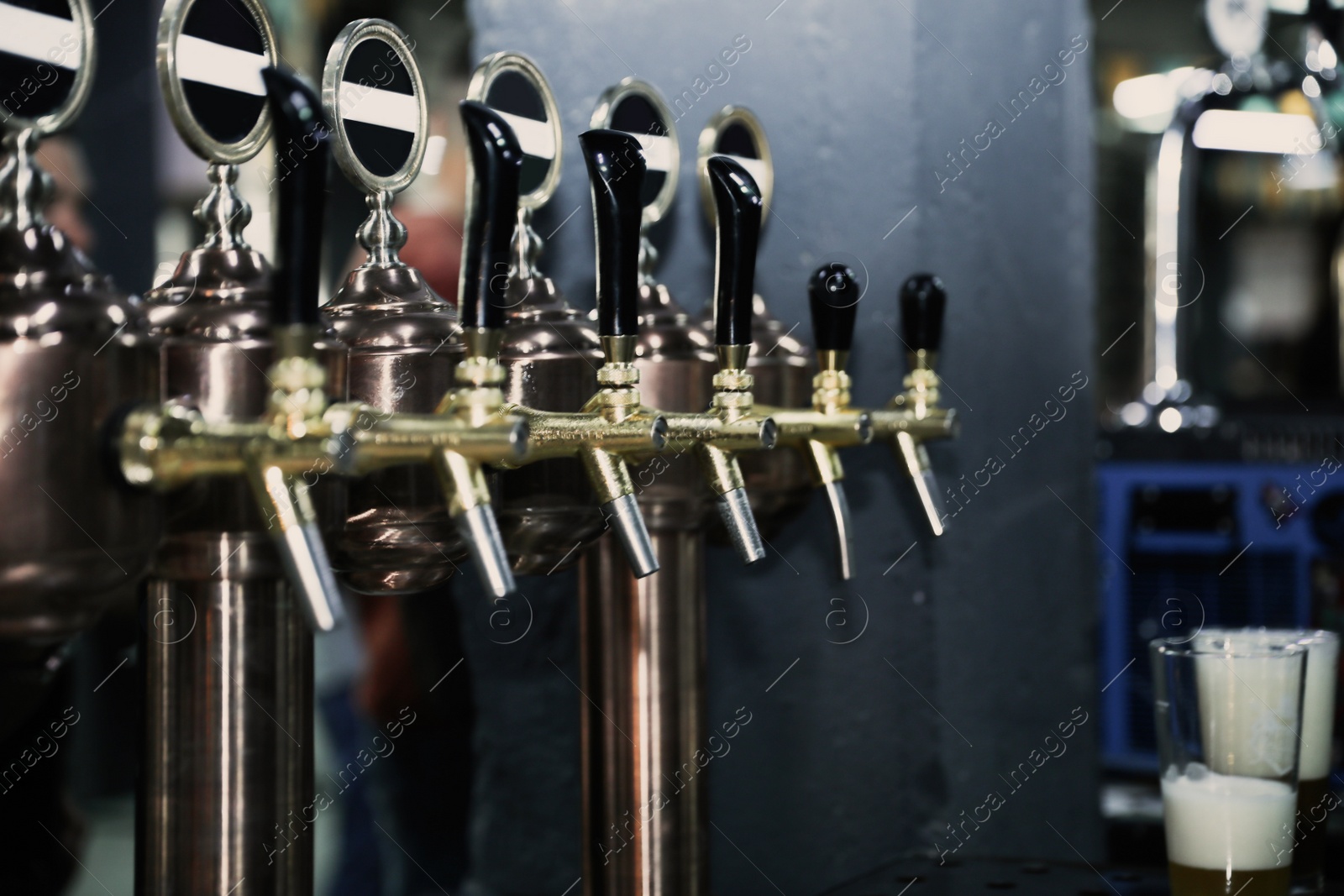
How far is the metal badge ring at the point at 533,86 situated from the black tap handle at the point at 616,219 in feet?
0.73

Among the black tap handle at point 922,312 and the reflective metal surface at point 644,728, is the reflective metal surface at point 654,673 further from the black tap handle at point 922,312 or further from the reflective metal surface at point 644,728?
the black tap handle at point 922,312

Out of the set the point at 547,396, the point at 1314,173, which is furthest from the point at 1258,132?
the point at 547,396

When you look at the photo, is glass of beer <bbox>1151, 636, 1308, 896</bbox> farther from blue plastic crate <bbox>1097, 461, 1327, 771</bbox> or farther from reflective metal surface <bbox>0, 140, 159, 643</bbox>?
blue plastic crate <bbox>1097, 461, 1327, 771</bbox>

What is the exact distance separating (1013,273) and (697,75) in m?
0.42

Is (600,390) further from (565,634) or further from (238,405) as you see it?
(565,634)

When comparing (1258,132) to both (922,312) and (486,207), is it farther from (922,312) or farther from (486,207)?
(486,207)

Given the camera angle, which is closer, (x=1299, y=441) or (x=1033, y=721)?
(x=1033, y=721)

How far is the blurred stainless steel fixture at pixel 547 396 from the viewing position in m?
0.84

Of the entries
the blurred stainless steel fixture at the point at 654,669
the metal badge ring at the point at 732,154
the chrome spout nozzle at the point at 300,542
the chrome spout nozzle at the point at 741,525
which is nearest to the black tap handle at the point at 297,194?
the chrome spout nozzle at the point at 300,542

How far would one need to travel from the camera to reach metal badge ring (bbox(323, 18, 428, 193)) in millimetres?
899

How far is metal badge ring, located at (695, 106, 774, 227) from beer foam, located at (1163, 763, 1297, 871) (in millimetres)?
663

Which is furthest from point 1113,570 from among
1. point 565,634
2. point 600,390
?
point 600,390

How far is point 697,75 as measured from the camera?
1.40 meters

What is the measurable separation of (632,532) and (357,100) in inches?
14.4
